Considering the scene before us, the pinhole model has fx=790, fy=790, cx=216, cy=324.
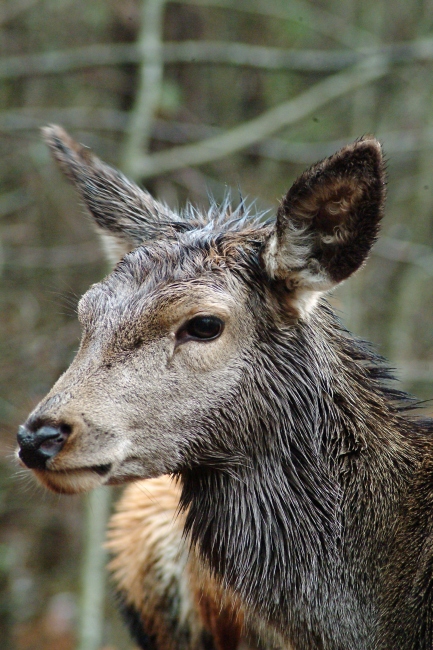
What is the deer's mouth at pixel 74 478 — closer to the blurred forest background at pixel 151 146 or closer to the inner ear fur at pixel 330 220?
the inner ear fur at pixel 330 220

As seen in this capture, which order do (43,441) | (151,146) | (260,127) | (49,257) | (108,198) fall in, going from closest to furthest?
(43,441) → (108,198) → (151,146) → (49,257) → (260,127)

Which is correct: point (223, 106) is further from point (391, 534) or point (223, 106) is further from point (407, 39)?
point (391, 534)

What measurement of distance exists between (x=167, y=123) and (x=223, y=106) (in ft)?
9.03

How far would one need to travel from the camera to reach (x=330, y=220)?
11.9 ft

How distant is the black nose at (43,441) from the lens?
11.0 feet

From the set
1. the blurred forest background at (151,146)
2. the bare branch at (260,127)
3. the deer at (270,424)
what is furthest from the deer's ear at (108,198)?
the bare branch at (260,127)

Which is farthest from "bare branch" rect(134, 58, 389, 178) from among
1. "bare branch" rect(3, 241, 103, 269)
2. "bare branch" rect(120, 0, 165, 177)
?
"bare branch" rect(3, 241, 103, 269)

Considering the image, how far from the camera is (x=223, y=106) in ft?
39.4

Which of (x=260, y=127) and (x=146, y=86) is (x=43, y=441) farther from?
(x=260, y=127)

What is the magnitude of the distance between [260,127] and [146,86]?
1587 millimetres

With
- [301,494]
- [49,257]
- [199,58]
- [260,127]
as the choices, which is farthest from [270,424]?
[260,127]

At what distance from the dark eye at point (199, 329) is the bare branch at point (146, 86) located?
18.6 ft

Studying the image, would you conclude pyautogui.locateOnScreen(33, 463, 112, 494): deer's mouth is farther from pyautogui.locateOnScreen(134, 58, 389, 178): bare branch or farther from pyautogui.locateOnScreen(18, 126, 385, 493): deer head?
pyautogui.locateOnScreen(134, 58, 389, 178): bare branch

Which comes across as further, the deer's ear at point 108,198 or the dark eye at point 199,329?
the deer's ear at point 108,198
